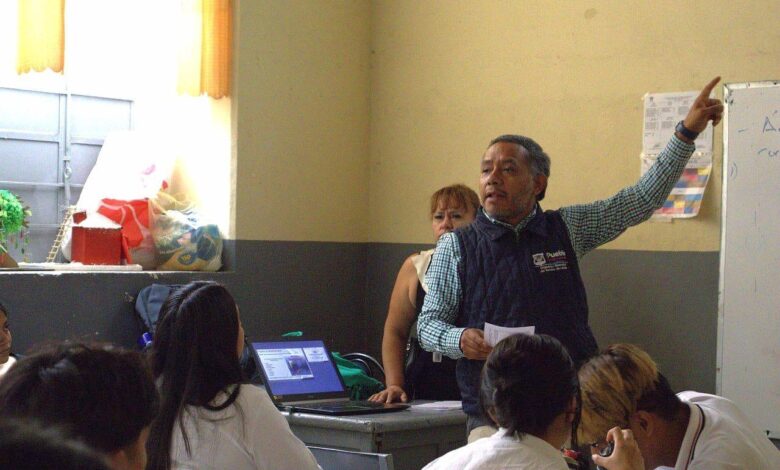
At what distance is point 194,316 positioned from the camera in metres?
2.38

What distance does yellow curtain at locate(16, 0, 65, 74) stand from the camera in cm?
415

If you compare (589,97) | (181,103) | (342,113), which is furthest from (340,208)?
(589,97)

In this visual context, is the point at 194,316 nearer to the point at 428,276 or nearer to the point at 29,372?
the point at 428,276

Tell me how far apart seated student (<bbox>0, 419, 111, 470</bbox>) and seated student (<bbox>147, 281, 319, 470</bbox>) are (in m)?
1.58

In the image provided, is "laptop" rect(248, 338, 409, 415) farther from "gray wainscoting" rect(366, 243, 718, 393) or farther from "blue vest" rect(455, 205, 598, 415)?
"gray wainscoting" rect(366, 243, 718, 393)

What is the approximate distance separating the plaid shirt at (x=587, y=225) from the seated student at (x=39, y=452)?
223 cm

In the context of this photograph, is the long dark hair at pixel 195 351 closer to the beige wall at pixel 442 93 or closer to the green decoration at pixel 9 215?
the green decoration at pixel 9 215

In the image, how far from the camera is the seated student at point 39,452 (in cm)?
70

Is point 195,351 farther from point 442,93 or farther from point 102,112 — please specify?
point 442,93

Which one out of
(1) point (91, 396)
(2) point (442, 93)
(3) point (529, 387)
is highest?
(2) point (442, 93)

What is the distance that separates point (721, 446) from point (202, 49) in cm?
339

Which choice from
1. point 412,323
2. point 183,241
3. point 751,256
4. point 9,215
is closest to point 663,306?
point 751,256

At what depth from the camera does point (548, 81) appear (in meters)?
A: 4.65

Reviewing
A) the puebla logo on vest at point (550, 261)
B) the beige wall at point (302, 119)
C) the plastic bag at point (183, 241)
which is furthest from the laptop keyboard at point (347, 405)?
the beige wall at point (302, 119)
